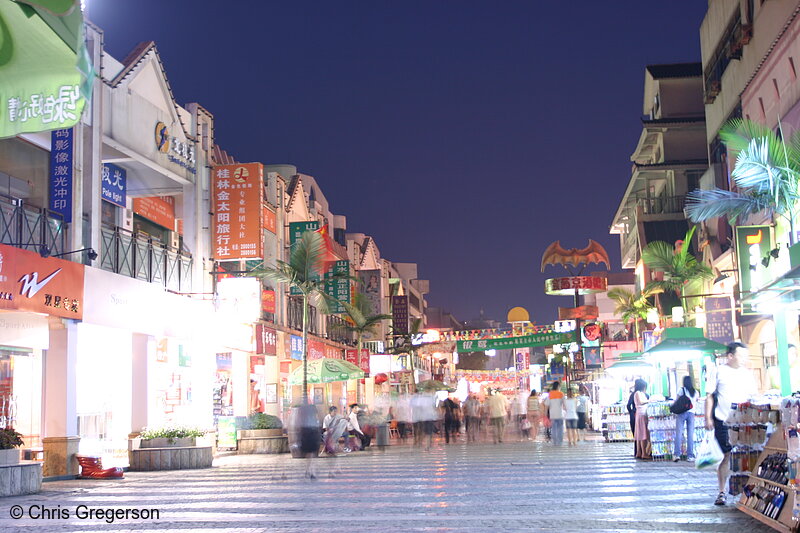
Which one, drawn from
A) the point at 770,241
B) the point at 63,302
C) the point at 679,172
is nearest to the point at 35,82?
the point at 63,302

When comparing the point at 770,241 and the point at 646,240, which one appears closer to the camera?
the point at 770,241

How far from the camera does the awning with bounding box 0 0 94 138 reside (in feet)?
16.4

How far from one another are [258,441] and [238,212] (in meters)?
6.59

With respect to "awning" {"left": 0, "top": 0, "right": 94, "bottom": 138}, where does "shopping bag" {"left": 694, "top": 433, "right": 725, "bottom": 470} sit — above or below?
below

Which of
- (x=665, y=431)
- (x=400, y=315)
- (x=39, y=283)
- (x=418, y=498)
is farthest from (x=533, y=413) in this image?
(x=400, y=315)

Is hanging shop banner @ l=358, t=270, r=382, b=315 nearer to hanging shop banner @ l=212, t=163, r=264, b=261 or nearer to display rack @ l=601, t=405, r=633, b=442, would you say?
display rack @ l=601, t=405, r=633, b=442

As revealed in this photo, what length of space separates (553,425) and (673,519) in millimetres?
18559

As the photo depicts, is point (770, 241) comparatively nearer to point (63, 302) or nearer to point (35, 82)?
point (63, 302)

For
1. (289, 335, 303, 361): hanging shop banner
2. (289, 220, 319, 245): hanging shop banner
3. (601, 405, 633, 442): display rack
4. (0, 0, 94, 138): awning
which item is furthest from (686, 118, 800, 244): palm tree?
(289, 335, 303, 361): hanging shop banner

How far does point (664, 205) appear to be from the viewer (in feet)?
144

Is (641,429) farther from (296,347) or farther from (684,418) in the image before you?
(296,347)

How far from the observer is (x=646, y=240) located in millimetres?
44062

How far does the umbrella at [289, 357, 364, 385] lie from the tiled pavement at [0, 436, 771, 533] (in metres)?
7.85

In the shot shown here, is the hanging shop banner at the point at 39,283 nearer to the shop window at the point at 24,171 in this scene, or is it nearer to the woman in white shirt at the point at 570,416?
the shop window at the point at 24,171
